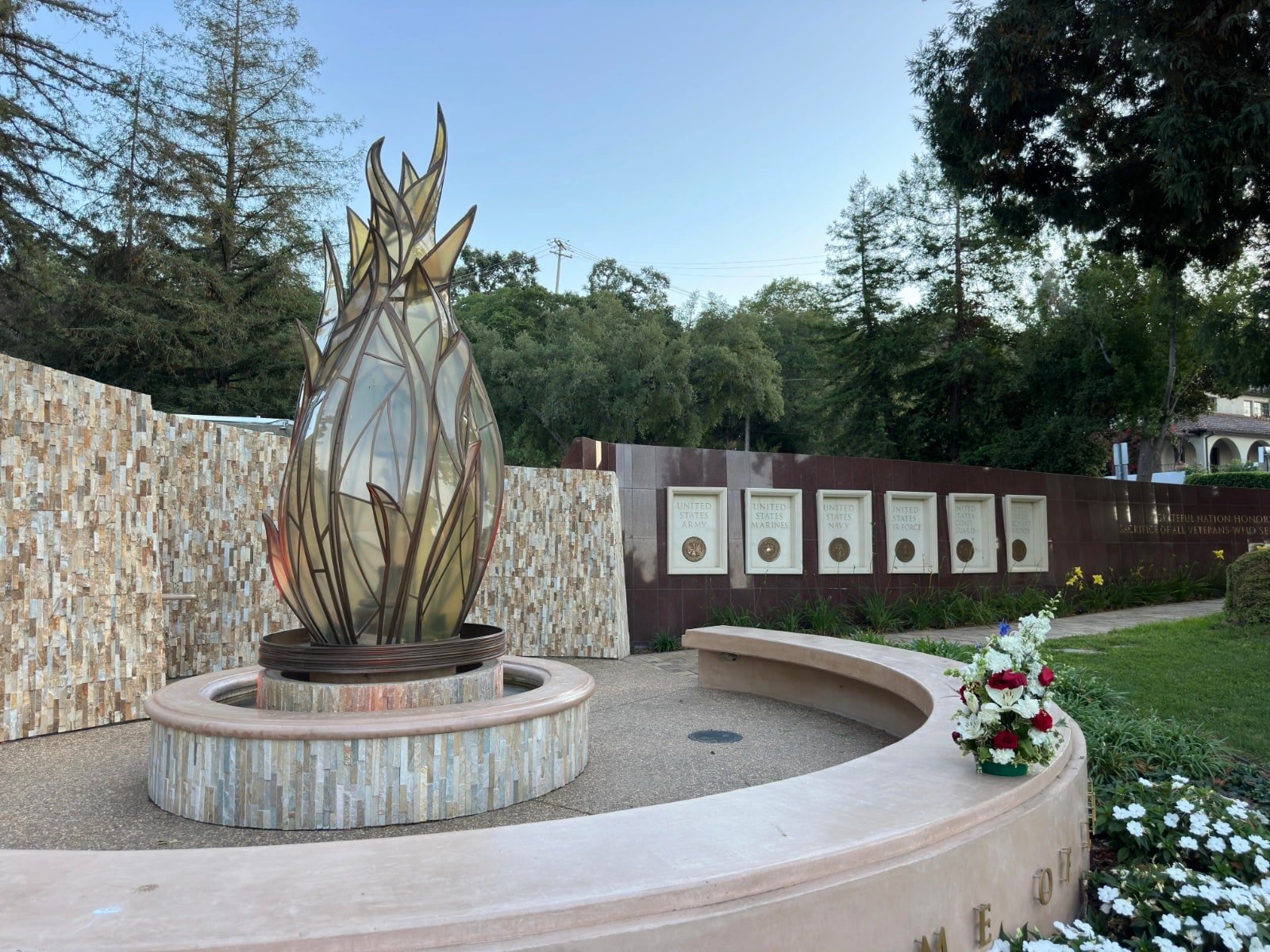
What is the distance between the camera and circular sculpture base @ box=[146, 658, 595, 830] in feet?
13.8

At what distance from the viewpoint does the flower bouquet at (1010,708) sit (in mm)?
3408

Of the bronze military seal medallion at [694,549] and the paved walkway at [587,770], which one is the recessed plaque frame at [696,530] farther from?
the paved walkway at [587,770]

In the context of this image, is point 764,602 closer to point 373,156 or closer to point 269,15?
point 373,156

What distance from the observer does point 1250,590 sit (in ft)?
34.5

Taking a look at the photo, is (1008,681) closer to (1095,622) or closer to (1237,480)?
(1095,622)

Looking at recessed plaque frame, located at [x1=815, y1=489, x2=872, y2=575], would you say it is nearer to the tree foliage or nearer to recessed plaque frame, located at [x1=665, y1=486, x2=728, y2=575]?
recessed plaque frame, located at [x1=665, y1=486, x2=728, y2=575]

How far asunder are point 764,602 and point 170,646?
7217 millimetres

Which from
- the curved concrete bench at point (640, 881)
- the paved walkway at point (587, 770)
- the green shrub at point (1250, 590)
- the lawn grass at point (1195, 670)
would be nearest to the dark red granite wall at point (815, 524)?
the lawn grass at point (1195, 670)

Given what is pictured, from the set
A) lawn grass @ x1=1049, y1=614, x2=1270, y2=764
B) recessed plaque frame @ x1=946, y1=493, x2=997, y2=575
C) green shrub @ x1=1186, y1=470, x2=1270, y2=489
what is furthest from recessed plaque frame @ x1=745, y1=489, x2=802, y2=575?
green shrub @ x1=1186, y1=470, x2=1270, y2=489

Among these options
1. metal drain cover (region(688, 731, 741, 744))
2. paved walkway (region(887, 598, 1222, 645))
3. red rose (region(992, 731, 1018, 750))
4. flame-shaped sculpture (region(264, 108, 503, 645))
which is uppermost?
flame-shaped sculpture (region(264, 108, 503, 645))

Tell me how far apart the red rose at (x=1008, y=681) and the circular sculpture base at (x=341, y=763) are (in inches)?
92.7

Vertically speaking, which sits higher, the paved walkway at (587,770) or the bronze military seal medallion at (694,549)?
the bronze military seal medallion at (694,549)

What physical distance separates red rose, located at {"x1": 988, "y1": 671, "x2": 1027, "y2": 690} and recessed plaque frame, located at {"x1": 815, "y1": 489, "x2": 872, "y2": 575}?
8900mm

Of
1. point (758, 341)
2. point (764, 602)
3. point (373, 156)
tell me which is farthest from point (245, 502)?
point (758, 341)
